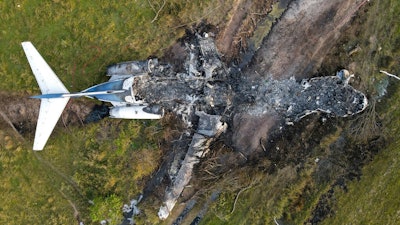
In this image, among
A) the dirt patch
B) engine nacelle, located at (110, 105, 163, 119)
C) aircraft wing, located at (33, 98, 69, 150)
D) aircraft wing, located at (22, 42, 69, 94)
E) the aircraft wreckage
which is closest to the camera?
aircraft wing, located at (22, 42, 69, 94)

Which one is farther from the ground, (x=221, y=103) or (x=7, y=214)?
(x=221, y=103)

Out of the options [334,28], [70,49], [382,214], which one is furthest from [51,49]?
[382,214]

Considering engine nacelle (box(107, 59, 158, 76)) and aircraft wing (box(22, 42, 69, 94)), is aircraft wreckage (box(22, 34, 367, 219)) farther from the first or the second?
aircraft wing (box(22, 42, 69, 94))

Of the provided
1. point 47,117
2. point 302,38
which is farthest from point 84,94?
point 302,38

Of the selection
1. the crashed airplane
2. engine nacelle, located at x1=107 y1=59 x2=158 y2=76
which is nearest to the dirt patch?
engine nacelle, located at x1=107 y1=59 x2=158 y2=76

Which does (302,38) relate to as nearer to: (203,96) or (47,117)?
(203,96)

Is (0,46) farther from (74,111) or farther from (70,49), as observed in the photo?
(74,111)
